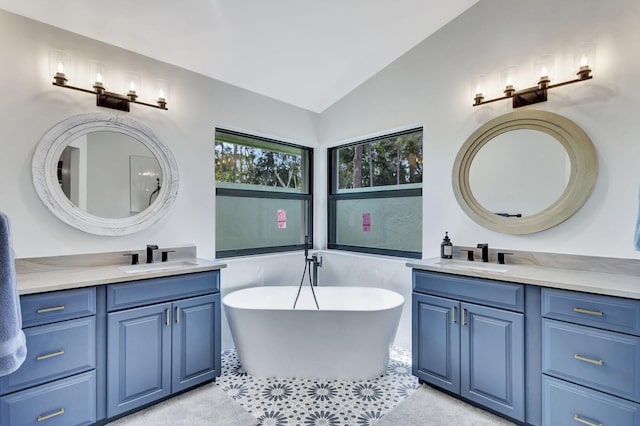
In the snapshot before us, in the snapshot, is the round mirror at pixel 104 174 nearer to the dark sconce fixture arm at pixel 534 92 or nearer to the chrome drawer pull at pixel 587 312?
the dark sconce fixture arm at pixel 534 92

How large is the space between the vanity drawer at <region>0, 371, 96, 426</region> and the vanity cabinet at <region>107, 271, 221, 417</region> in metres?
0.11

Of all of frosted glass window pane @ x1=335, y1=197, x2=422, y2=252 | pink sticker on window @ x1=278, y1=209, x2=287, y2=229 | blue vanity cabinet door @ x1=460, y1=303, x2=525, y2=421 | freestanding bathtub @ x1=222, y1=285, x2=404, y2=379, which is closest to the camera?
blue vanity cabinet door @ x1=460, y1=303, x2=525, y2=421

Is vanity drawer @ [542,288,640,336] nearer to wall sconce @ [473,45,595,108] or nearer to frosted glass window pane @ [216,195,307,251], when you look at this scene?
wall sconce @ [473,45,595,108]

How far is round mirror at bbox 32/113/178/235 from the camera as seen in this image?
2.14 m

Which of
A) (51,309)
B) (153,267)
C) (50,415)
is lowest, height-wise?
(50,415)

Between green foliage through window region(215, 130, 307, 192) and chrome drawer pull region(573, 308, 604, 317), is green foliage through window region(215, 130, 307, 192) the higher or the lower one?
the higher one

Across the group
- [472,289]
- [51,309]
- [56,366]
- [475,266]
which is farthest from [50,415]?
[475,266]

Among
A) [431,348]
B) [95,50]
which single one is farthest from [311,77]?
[431,348]

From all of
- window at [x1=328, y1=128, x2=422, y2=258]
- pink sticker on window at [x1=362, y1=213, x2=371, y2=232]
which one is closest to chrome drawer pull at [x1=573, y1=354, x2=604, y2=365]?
window at [x1=328, y1=128, x2=422, y2=258]

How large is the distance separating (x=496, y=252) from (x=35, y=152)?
3384mm

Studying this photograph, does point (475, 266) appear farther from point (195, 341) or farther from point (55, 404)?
point (55, 404)

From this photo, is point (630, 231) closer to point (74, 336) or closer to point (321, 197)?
point (321, 197)

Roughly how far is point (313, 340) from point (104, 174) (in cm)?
204

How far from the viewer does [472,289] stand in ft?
6.81
